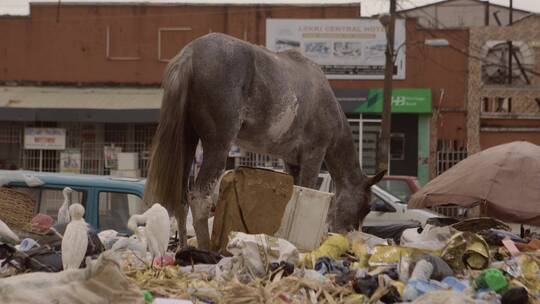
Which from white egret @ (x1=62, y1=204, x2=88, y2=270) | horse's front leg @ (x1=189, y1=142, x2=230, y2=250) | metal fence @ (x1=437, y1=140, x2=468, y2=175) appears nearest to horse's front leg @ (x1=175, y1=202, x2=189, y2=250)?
horse's front leg @ (x1=189, y1=142, x2=230, y2=250)

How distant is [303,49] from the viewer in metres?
26.5

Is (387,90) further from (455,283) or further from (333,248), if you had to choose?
(455,283)

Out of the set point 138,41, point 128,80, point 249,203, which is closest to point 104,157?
point 128,80

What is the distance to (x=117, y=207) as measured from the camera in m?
9.40

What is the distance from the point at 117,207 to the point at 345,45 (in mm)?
17921

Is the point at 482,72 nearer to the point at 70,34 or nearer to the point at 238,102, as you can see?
the point at 70,34

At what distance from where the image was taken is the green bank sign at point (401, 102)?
2556cm

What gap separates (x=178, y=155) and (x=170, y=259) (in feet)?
3.32

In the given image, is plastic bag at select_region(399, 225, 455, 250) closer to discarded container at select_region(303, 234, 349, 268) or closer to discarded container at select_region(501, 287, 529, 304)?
discarded container at select_region(303, 234, 349, 268)

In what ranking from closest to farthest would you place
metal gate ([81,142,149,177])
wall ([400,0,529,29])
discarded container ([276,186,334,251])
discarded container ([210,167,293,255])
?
discarded container ([210,167,293,255])
discarded container ([276,186,334,251])
metal gate ([81,142,149,177])
wall ([400,0,529,29])

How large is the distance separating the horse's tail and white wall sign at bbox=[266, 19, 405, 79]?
19790mm

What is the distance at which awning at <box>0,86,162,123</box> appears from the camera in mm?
25047

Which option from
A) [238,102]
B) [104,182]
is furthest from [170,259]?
[104,182]

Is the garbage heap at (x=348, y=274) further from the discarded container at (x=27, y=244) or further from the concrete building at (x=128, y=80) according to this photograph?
the concrete building at (x=128, y=80)
